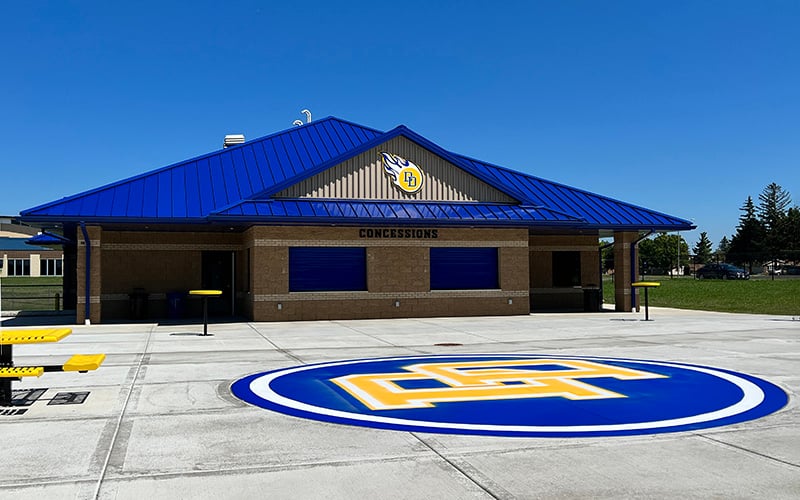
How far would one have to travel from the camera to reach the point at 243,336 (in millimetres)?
19250

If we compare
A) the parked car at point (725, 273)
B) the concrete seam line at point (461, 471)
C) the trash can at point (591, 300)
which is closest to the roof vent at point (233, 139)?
the trash can at point (591, 300)

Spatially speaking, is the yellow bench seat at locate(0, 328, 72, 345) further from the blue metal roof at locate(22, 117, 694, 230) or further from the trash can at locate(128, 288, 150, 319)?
the trash can at locate(128, 288, 150, 319)

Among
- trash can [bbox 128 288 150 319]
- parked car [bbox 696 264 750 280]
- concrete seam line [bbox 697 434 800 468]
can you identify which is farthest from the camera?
parked car [bbox 696 264 750 280]

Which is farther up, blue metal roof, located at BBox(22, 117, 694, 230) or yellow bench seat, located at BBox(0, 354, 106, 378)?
blue metal roof, located at BBox(22, 117, 694, 230)

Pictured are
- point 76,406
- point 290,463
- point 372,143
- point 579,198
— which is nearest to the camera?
point 290,463

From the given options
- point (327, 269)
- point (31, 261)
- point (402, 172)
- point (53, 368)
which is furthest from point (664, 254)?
point (53, 368)

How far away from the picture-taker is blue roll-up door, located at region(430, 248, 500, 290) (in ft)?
88.3

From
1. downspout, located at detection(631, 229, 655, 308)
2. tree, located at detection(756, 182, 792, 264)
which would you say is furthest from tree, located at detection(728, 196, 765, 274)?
downspout, located at detection(631, 229, 655, 308)

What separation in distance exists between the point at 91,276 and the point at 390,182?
441 inches

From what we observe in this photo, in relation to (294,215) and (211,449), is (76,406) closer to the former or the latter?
(211,449)

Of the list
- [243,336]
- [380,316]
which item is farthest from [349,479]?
[380,316]

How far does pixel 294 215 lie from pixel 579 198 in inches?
539

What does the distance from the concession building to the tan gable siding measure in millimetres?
43

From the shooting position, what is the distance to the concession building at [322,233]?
80.2 feet
